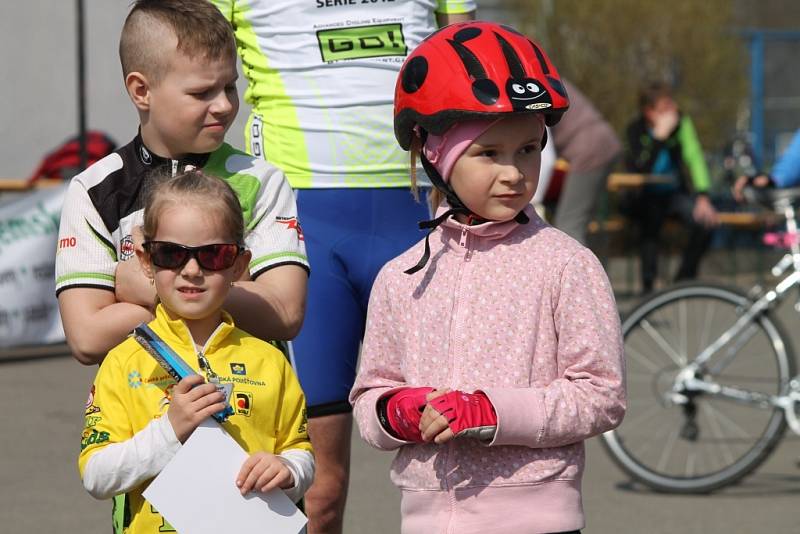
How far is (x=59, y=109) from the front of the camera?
677 inches

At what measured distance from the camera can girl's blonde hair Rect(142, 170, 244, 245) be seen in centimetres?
310

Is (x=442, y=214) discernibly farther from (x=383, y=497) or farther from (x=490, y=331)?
(x=383, y=497)

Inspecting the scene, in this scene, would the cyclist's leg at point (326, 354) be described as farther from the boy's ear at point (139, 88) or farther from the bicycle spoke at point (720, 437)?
the bicycle spoke at point (720, 437)

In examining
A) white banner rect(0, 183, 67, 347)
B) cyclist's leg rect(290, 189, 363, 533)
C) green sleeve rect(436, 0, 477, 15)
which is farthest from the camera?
white banner rect(0, 183, 67, 347)

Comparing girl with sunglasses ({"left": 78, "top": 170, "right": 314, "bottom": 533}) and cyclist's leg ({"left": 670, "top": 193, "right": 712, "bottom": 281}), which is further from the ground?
girl with sunglasses ({"left": 78, "top": 170, "right": 314, "bottom": 533})

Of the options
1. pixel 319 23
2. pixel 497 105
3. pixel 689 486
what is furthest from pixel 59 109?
pixel 497 105

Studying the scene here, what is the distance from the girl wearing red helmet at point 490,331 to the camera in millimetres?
3166

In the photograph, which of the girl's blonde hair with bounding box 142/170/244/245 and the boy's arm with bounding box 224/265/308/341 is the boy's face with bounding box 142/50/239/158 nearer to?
Answer: the girl's blonde hair with bounding box 142/170/244/245

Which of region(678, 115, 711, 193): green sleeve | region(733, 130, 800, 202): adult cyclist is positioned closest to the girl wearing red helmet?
region(733, 130, 800, 202): adult cyclist

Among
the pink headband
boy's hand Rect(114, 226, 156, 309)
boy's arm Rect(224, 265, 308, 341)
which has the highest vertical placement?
the pink headband

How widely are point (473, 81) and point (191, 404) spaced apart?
35.8 inches

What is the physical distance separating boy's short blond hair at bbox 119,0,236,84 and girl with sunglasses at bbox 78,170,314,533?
0.91 feet

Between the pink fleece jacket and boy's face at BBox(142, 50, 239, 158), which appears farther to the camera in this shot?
boy's face at BBox(142, 50, 239, 158)

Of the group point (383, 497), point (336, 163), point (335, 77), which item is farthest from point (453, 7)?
point (383, 497)
